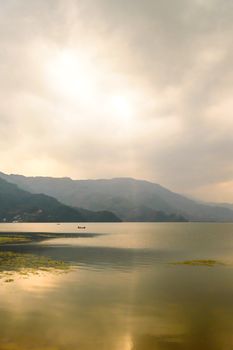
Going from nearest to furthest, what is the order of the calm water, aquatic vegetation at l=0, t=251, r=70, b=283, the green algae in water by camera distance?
the calm water
aquatic vegetation at l=0, t=251, r=70, b=283
the green algae in water

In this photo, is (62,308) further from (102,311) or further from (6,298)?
(6,298)

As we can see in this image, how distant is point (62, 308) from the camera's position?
36.8 m

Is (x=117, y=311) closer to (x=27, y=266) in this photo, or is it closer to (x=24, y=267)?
(x=24, y=267)

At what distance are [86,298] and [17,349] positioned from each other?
17.8 metres

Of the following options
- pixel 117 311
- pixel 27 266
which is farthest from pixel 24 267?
pixel 117 311

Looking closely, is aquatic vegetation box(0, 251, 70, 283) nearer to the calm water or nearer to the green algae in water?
the green algae in water

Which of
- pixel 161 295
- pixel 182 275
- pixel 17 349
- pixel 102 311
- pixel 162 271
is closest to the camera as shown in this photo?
pixel 17 349

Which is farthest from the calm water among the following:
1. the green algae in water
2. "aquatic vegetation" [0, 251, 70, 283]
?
the green algae in water

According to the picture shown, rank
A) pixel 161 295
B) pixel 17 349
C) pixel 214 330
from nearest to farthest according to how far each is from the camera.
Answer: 1. pixel 17 349
2. pixel 214 330
3. pixel 161 295

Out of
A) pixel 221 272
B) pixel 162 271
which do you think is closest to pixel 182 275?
pixel 162 271

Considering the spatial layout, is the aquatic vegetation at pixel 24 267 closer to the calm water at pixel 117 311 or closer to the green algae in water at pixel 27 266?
the green algae in water at pixel 27 266

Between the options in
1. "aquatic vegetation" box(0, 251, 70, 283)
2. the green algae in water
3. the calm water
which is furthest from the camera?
the green algae in water

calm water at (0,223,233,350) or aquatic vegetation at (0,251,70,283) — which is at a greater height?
aquatic vegetation at (0,251,70,283)

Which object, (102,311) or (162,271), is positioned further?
(162,271)
